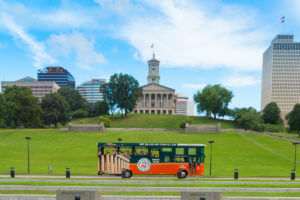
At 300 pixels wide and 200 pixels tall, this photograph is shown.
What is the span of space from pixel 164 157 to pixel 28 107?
5872 cm

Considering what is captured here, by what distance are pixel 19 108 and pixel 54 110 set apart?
11623 millimetres

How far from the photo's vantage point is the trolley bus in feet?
68.8

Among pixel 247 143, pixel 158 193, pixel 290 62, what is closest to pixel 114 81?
pixel 247 143

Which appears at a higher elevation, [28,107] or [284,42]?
[284,42]

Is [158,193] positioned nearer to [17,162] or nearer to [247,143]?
[17,162]

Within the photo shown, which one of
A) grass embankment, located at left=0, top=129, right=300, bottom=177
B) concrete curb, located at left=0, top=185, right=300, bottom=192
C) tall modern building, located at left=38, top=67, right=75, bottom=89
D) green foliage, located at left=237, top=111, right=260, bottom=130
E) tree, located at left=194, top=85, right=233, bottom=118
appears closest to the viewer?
concrete curb, located at left=0, top=185, right=300, bottom=192

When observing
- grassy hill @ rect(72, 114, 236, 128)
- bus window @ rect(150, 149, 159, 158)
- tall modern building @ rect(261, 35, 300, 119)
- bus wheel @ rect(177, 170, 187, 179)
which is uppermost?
tall modern building @ rect(261, 35, 300, 119)

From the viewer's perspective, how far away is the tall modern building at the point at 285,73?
478 feet

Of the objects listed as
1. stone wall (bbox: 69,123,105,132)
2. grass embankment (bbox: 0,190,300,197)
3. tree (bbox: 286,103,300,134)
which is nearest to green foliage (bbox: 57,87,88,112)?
stone wall (bbox: 69,123,105,132)

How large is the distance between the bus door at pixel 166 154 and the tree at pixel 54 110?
61.6 m

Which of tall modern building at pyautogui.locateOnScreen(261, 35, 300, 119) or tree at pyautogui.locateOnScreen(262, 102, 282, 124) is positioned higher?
tall modern building at pyautogui.locateOnScreen(261, 35, 300, 119)

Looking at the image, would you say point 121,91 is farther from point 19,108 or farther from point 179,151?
point 179,151

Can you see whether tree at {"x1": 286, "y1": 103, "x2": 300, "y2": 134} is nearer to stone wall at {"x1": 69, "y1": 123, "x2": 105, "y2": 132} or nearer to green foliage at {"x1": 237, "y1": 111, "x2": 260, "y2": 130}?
green foliage at {"x1": 237, "y1": 111, "x2": 260, "y2": 130}

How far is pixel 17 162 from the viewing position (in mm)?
28469
